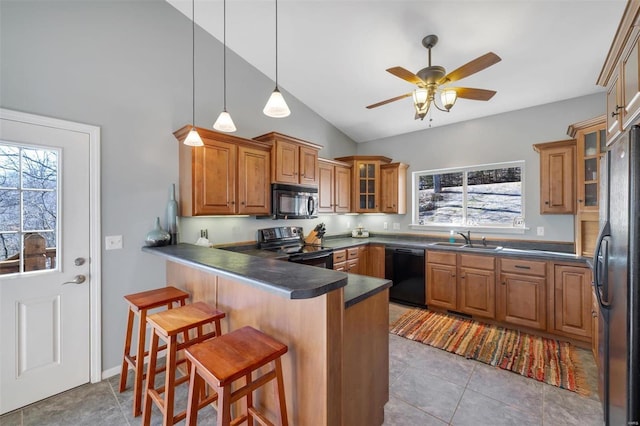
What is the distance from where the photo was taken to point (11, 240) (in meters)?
1.89

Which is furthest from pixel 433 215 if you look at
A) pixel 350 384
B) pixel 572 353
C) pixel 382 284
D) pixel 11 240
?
pixel 11 240

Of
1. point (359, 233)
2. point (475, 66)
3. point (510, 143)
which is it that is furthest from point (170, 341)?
point (510, 143)

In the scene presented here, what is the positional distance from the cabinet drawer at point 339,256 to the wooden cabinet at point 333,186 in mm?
708

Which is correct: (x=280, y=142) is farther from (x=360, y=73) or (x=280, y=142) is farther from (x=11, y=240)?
(x=11, y=240)

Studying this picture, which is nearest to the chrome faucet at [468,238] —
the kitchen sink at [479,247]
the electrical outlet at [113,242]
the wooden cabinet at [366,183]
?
the kitchen sink at [479,247]

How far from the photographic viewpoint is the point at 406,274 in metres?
3.90

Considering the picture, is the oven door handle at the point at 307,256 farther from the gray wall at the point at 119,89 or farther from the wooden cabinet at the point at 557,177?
the wooden cabinet at the point at 557,177

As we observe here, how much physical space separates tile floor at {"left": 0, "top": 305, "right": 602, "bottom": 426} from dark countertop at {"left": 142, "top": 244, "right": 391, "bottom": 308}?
1003mm

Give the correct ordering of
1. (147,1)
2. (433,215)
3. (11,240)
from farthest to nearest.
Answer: (433,215) < (147,1) < (11,240)

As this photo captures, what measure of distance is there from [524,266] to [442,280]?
0.93m

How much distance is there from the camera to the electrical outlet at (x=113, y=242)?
2.30 m

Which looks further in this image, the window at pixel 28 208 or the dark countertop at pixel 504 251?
the dark countertop at pixel 504 251

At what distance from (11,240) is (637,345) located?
12.2ft

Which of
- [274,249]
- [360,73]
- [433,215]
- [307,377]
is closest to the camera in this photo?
[307,377]
